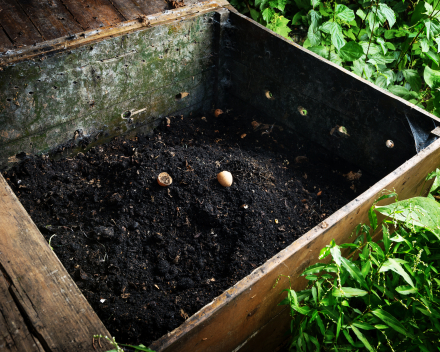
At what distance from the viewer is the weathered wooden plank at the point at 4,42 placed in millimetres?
1985

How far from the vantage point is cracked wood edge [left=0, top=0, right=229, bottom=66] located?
1.98m

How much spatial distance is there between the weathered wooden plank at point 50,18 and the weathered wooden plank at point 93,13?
4 centimetres

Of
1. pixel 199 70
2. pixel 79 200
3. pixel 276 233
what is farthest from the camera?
pixel 199 70

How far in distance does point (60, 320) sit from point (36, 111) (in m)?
1.43

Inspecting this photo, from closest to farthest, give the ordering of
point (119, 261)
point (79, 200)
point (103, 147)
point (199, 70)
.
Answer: point (119, 261), point (79, 200), point (103, 147), point (199, 70)

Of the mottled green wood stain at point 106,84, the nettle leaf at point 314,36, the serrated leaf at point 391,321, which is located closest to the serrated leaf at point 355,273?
the serrated leaf at point 391,321

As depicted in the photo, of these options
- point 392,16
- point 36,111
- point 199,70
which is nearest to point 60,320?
point 36,111

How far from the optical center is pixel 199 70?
9.16ft

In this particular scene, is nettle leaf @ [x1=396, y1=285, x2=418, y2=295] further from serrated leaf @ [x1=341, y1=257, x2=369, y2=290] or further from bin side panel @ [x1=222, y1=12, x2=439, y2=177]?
bin side panel @ [x1=222, y1=12, x2=439, y2=177]

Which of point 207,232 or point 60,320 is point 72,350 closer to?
point 60,320

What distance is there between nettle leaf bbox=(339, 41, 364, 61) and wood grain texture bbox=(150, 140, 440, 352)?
100 cm

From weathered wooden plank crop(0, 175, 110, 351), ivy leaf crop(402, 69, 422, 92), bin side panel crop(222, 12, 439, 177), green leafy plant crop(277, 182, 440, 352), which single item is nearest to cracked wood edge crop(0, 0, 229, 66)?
bin side panel crop(222, 12, 439, 177)

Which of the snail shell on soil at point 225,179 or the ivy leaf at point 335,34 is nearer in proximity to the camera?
the snail shell on soil at point 225,179

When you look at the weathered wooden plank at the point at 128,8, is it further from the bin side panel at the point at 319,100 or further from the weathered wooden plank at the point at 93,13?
the bin side panel at the point at 319,100
